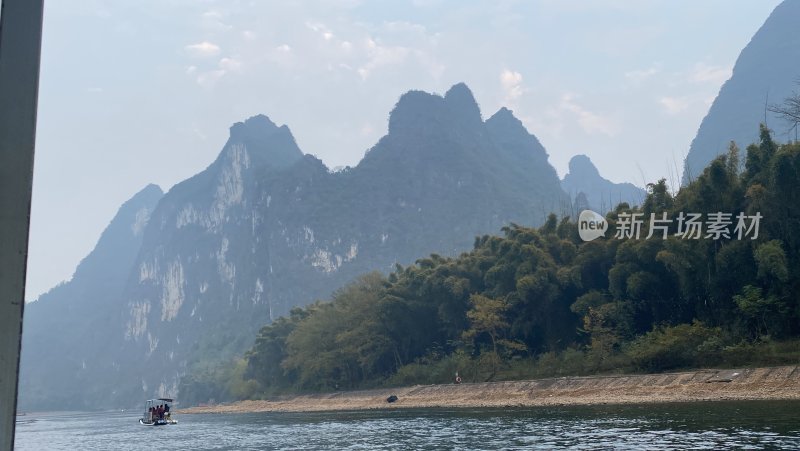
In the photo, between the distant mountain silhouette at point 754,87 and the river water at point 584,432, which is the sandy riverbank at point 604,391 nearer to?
the river water at point 584,432

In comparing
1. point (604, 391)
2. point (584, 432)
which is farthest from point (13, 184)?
point (604, 391)

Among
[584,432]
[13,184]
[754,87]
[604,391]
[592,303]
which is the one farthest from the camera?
[754,87]

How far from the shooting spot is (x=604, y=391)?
39.6 m

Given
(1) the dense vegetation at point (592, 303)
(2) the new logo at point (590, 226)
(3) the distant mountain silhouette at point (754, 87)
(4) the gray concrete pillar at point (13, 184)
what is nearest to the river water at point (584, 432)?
(1) the dense vegetation at point (592, 303)

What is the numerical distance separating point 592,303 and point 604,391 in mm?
9957

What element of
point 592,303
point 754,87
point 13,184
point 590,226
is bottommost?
point 13,184

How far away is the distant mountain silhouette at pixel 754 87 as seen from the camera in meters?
164

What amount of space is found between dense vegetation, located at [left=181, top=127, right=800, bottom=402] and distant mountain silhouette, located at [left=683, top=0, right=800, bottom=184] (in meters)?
114

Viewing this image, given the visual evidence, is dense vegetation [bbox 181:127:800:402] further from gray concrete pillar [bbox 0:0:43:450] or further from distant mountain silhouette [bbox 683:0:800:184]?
distant mountain silhouette [bbox 683:0:800:184]

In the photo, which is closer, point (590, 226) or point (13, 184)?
point (13, 184)

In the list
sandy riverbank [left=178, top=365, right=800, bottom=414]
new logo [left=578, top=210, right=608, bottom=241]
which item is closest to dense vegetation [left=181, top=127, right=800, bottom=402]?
new logo [left=578, top=210, right=608, bottom=241]

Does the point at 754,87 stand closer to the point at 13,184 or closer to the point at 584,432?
the point at 584,432

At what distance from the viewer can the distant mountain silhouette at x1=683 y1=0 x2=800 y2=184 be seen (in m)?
164

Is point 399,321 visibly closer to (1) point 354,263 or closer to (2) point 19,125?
(2) point 19,125
